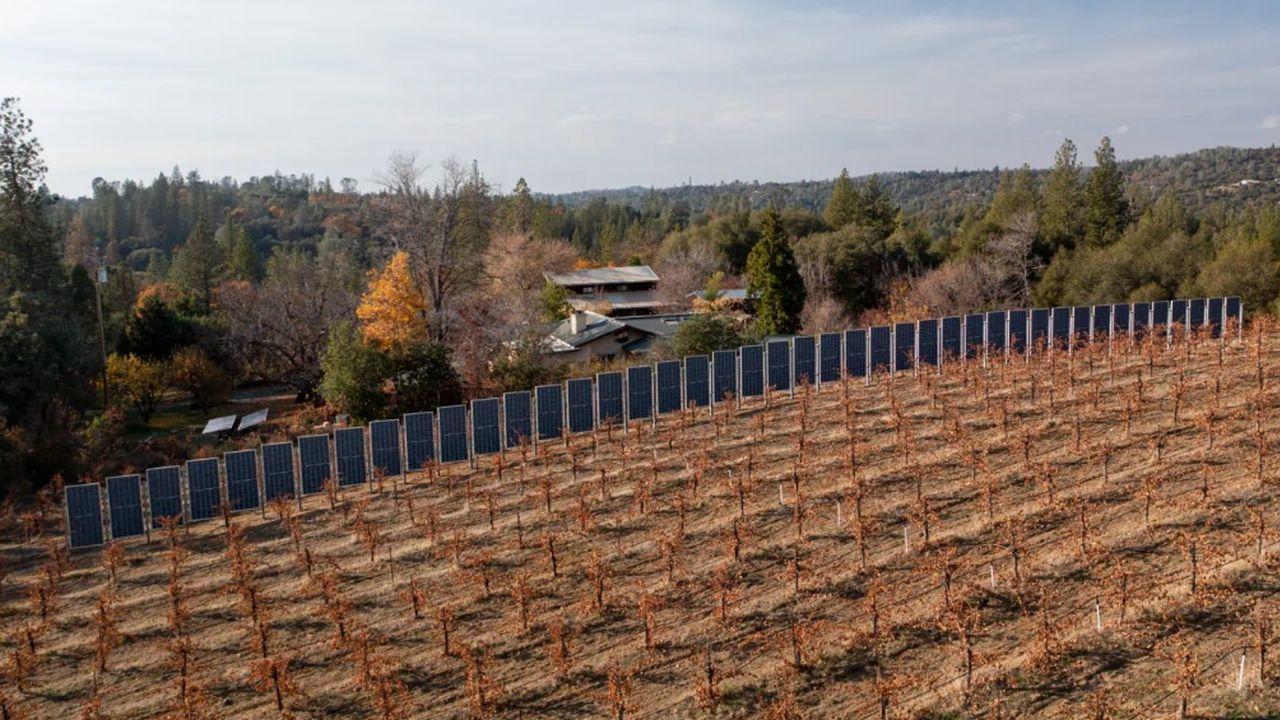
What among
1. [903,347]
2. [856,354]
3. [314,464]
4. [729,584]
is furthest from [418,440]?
[903,347]

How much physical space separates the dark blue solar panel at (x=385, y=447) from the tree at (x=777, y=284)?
73.6 feet

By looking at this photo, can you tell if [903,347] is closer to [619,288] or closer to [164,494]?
[164,494]

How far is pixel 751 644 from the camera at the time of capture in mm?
10891

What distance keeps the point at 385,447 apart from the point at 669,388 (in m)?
5.69

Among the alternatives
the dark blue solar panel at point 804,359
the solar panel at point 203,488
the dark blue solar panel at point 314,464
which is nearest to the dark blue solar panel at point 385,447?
the dark blue solar panel at point 314,464

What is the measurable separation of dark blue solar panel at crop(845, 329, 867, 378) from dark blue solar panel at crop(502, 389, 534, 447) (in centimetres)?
719

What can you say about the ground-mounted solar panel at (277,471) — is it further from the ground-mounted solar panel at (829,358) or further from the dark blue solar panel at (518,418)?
the ground-mounted solar panel at (829,358)

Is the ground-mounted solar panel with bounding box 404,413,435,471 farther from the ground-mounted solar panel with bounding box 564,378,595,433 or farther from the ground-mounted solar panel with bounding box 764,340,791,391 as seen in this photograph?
the ground-mounted solar panel with bounding box 764,340,791,391

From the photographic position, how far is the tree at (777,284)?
37.2 m

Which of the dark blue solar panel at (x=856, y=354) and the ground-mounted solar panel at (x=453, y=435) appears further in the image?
the dark blue solar panel at (x=856, y=354)

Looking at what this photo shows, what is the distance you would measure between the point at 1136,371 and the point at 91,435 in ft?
74.0

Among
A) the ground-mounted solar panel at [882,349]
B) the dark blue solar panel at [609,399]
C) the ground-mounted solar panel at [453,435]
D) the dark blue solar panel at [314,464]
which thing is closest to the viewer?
the dark blue solar panel at [314,464]

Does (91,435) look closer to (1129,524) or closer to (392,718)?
(392,718)

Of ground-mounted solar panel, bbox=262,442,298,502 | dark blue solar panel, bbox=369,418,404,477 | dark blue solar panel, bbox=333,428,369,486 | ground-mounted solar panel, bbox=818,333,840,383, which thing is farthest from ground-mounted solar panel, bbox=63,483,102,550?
ground-mounted solar panel, bbox=818,333,840,383
